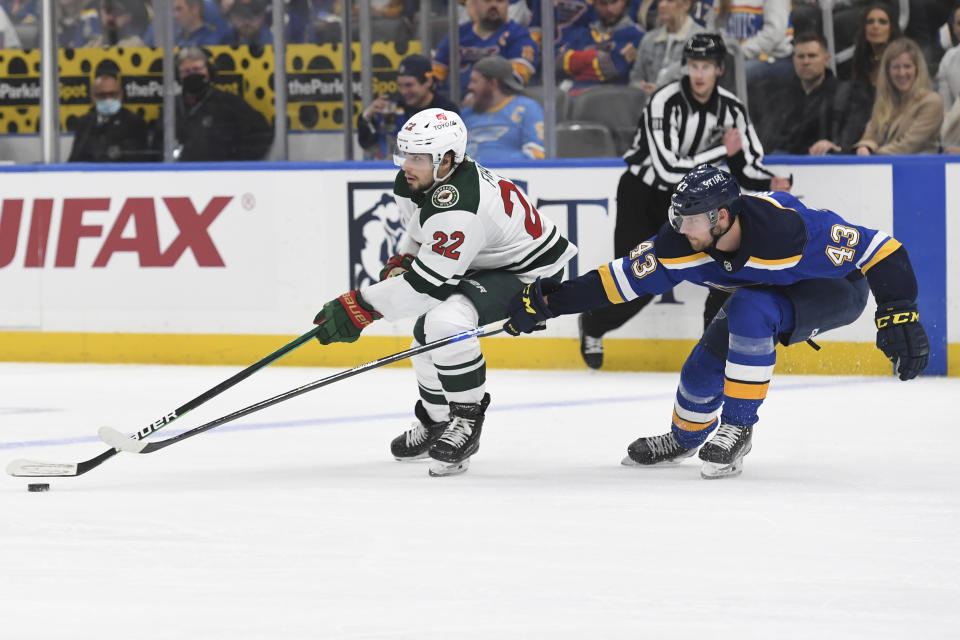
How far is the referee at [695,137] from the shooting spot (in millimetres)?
6234

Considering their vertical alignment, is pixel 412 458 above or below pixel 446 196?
below

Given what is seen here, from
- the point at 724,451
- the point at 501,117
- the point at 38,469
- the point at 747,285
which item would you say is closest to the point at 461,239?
the point at 747,285

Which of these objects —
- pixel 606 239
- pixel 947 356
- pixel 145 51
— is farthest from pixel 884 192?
pixel 145 51

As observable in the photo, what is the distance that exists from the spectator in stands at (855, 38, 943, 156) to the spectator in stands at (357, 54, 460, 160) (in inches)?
72.6

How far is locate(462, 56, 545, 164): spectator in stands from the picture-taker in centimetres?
681

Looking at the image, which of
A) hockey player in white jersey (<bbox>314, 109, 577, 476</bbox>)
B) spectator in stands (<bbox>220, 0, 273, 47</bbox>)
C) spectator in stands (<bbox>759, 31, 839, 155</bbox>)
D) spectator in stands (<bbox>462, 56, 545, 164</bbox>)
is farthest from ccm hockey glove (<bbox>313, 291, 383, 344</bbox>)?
spectator in stands (<bbox>220, 0, 273, 47</bbox>)

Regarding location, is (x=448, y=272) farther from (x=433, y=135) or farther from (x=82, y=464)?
(x=82, y=464)

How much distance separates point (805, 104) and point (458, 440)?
9.98 ft

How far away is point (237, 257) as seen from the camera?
6996 millimetres

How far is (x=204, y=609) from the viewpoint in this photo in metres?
2.64

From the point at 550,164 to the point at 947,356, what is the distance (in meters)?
1.82

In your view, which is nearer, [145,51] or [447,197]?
[447,197]

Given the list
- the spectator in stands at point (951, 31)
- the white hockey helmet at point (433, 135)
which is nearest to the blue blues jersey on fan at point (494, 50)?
the spectator in stands at point (951, 31)

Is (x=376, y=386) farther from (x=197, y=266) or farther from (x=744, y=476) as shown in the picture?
(x=744, y=476)
